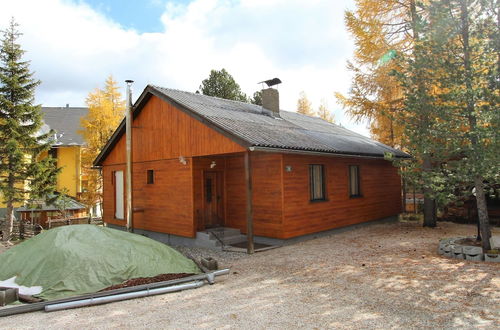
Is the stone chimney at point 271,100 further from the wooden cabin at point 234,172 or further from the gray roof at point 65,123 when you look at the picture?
the gray roof at point 65,123

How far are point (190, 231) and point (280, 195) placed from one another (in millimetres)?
3221

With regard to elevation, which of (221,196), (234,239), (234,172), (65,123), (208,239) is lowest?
(234,239)

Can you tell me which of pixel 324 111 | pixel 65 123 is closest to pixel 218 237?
pixel 65 123

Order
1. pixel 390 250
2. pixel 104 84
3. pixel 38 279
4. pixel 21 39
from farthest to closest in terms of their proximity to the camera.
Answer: pixel 104 84
pixel 21 39
pixel 390 250
pixel 38 279

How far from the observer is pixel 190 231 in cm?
1138

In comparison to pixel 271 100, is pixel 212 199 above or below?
below

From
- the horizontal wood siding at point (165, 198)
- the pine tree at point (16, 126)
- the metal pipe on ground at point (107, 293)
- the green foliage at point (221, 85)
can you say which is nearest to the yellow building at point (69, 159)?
the pine tree at point (16, 126)

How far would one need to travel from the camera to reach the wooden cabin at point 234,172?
1059cm

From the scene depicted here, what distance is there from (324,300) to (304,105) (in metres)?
32.8

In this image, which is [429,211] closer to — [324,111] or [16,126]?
[16,126]

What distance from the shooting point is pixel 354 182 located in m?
14.1

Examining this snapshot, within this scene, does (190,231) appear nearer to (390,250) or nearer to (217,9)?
(390,250)

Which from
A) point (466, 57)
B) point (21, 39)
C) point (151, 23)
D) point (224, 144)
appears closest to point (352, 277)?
point (224, 144)

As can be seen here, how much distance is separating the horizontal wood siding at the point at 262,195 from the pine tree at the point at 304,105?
26.0 m
